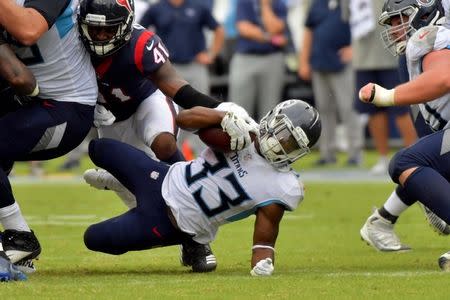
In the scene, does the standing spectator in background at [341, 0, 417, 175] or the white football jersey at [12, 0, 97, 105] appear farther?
the standing spectator in background at [341, 0, 417, 175]

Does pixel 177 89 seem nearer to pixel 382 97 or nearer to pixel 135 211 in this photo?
pixel 135 211

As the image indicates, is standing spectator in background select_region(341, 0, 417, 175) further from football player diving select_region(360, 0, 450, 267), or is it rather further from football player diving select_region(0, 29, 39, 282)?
football player diving select_region(0, 29, 39, 282)

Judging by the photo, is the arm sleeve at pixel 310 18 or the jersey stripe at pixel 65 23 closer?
the jersey stripe at pixel 65 23

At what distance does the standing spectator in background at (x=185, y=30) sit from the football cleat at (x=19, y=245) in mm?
7480

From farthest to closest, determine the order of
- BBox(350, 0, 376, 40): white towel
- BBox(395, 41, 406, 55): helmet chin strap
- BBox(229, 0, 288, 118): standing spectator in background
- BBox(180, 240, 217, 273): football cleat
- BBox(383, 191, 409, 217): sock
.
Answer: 1. BBox(229, 0, 288, 118): standing spectator in background
2. BBox(350, 0, 376, 40): white towel
3. BBox(383, 191, 409, 217): sock
4. BBox(395, 41, 406, 55): helmet chin strap
5. BBox(180, 240, 217, 273): football cleat

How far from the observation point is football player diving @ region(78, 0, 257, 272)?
663cm

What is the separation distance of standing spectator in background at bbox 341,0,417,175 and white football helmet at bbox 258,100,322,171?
6494 mm

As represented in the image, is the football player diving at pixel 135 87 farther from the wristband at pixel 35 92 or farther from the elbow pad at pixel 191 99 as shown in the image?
the wristband at pixel 35 92

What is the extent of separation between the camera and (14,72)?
6418mm

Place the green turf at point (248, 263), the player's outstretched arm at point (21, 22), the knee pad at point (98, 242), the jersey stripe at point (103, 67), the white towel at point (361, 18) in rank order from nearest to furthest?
the green turf at point (248, 263), the player's outstretched arm at point (21, 22), the knee pad at point (98, 242), the jersey stripe at point (103, 67), the white towel at point (361, 18)

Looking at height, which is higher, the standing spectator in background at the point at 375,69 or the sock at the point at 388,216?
the sock at the point at 388,216

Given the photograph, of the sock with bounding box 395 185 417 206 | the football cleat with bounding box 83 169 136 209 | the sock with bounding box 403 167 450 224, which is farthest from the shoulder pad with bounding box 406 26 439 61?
the football cleat with bounding box 83 169 136 209

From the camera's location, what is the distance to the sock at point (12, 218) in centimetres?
668

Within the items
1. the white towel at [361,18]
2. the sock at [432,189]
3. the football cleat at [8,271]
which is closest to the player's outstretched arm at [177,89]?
the sock at [432,189]
